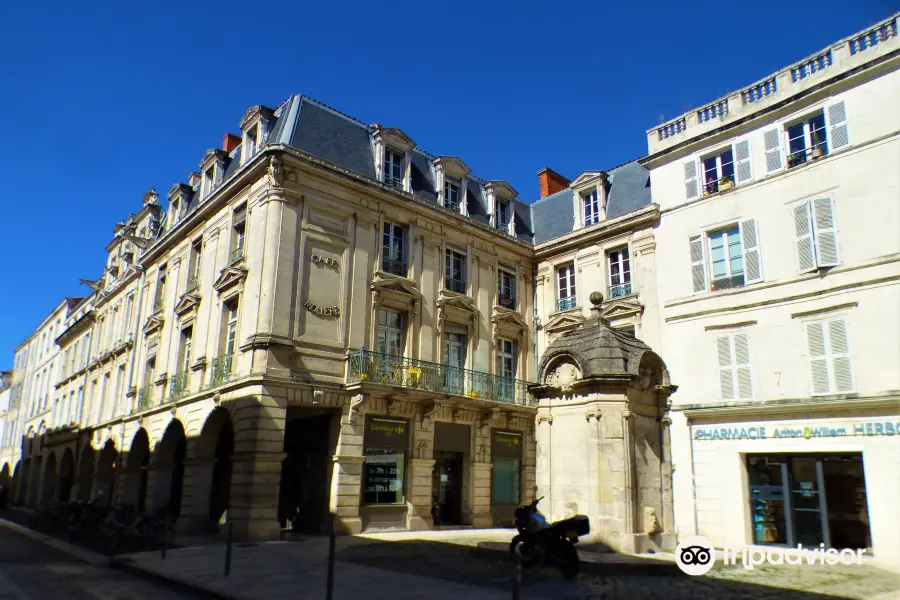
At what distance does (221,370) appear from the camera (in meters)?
17.6

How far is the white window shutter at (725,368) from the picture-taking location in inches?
664

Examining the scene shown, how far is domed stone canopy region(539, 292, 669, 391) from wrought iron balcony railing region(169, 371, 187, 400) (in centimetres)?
1359

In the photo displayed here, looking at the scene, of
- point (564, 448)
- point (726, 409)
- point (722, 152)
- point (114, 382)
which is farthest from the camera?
point (114, 382)

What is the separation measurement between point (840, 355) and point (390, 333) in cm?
1164

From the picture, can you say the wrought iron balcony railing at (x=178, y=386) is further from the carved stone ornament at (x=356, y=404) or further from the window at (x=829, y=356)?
the window at (x=829, y=356)

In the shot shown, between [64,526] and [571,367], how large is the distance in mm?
17386

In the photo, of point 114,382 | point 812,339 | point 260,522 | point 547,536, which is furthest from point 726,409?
point 114,382

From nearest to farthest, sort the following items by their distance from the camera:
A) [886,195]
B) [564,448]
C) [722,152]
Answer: [564,448] → [886,195] → [722,152]

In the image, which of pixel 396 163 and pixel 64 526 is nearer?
pixel 64 526

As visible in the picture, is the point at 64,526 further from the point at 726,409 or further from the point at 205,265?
the point at 726,409

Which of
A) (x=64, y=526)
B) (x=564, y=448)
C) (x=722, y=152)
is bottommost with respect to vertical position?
(x=64, y=526)

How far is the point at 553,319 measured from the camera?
23.0 metres

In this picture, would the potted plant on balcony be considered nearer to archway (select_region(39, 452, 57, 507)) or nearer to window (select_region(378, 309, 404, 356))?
window (select_region(378, 309, 404, 356))

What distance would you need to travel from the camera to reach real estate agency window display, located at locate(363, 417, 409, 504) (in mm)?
17578
